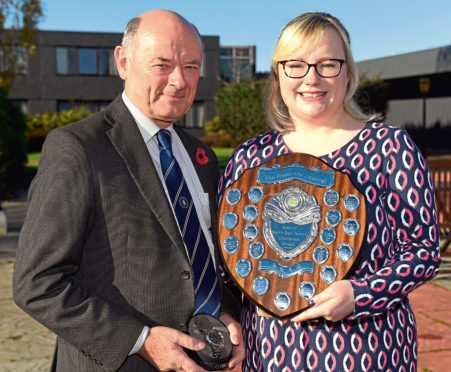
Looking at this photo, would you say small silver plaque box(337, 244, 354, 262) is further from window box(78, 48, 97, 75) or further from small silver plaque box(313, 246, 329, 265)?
window box(78, 48, 97, 75)

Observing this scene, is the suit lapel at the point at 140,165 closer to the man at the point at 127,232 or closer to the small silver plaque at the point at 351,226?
the man at the point at 127,232

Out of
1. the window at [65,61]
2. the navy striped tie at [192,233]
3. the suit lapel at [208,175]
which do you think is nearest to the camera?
the navy striped tie at [192,233]

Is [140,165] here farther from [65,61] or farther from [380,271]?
[65,61]

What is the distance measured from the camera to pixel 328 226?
185 centimetres

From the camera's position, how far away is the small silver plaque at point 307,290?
178 cm

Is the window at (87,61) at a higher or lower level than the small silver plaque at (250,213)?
higher

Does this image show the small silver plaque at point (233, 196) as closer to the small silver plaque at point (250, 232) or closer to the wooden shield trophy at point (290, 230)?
the wooden shield trophy at point (290, 230)

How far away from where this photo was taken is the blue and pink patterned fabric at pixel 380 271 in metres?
1.88

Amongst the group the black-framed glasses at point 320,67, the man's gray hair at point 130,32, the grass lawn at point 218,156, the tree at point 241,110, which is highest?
the man's gray hair at point 130,32

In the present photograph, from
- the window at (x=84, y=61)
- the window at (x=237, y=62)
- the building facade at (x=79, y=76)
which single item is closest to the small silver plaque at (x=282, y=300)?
the building facade at (x=79, y=76)

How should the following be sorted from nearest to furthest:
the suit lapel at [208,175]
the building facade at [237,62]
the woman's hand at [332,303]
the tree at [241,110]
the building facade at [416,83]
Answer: the woman's hand at [332,303] < the suit lapel at [208,175] < the tree at [241,110] < the building facade at [416,83] < the building facade at [237,62]

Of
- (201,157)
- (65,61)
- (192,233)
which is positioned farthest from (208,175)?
(65,61)

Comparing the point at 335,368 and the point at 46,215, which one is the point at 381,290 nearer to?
the point at 335,368

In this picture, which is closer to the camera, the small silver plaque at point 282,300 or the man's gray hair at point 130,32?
the small silver plaque at point 282,300
